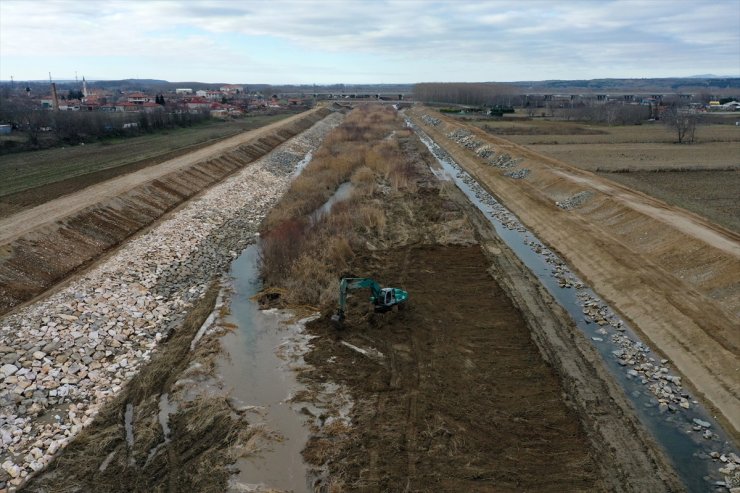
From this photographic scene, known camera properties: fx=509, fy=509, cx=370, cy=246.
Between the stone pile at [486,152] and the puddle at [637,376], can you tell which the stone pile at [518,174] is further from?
the puddle at [637,376]

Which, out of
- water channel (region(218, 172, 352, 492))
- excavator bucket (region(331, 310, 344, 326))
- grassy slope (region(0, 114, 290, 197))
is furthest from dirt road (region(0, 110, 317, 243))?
excavator bucket (region(331, 310, 344, 326))

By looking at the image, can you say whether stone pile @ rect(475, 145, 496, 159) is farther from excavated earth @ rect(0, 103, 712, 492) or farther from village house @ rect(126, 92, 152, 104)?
village house @ rect(126, 92, 152, 104)

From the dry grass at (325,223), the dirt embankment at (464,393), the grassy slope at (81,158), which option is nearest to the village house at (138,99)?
the grassy slope at (81,158)

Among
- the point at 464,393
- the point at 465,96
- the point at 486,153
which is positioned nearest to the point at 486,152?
the point at 486,153

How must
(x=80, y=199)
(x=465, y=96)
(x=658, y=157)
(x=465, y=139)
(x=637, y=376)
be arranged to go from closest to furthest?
(x=637, y=376) → (x=80, y=199) → (x=658, y=157) → (x=465, y=139) → (x=465, y=96)

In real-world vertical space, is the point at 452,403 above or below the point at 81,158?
below

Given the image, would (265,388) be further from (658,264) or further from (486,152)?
(486,152)
